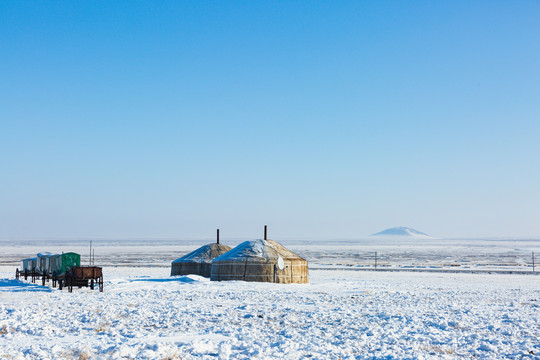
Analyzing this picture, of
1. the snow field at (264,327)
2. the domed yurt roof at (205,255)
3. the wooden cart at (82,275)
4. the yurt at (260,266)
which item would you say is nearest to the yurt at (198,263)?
the domed yurt roof at (205,255)

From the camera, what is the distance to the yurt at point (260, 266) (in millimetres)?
34500

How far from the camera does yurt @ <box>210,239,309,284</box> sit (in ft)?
113

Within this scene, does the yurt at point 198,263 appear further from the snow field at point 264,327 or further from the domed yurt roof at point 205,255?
the snow field at point 264,327

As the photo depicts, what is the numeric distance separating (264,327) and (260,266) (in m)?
18.5

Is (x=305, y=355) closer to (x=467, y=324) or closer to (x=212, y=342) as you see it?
(x=212, y=342)

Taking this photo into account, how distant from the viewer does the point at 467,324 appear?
16.6 meters

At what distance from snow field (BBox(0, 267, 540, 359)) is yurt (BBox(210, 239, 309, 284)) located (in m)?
9.63

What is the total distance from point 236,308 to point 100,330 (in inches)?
241

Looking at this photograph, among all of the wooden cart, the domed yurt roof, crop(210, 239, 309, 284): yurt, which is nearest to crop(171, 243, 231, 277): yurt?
the domed yurt roof

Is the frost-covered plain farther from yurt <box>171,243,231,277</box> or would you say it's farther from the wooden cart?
yurt <box>171,243,231,277</box>

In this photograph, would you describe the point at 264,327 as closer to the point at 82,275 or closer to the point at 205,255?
the point at 82,275

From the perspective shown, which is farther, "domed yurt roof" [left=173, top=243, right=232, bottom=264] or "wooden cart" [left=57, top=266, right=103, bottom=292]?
"domed yurt roof" [left=173, top=243, right=232, bottom=264]

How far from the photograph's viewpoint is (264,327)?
16094 mm

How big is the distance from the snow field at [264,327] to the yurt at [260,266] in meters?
9.63
